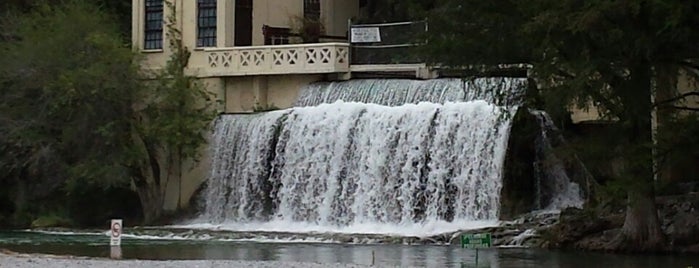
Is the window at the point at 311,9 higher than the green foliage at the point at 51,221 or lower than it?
higher

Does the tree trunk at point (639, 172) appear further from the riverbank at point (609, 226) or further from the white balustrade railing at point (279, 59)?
the white balustrade railing at point (279, 59)

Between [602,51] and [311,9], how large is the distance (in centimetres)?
2237

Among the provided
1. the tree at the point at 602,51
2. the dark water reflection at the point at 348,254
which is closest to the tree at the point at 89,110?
the dark water reflection at the point at 348,254

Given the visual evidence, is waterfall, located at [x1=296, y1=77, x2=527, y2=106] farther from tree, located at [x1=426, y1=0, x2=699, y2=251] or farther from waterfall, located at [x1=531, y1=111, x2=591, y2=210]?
tree, located at [x1=426, y1=0, x2=699, y2=251]

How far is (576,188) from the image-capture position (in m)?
44.7

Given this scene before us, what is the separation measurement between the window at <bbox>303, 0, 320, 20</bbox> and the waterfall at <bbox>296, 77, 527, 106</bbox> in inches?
174

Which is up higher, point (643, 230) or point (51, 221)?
point (51, 221)

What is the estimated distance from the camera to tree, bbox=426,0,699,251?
108 ft

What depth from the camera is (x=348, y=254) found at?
3734 cm

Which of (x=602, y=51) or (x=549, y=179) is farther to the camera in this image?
(x=549, y=179)

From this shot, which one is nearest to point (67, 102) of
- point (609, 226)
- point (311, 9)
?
point (311, 9)

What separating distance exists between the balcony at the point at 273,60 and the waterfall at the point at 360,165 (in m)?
1.60

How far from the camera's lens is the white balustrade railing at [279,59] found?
50.8 meters

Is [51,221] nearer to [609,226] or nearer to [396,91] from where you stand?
[396,91]
